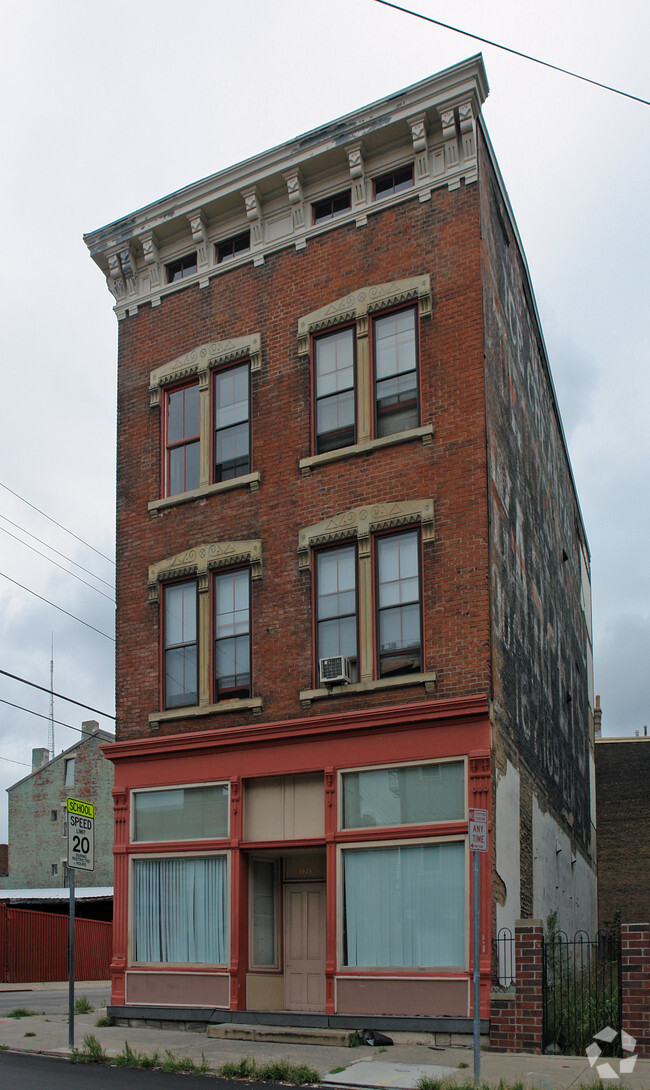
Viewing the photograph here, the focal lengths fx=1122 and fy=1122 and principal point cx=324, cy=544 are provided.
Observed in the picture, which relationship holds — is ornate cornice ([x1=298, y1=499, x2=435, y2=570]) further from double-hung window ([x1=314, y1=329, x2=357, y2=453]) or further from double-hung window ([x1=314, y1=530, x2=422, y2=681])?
double-hung window ([x1=314, y1=329, x2=357, y2=453])

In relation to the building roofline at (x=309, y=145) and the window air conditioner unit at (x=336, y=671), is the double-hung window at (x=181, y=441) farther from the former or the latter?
the window air conditioner unit at (x=336, y=671)

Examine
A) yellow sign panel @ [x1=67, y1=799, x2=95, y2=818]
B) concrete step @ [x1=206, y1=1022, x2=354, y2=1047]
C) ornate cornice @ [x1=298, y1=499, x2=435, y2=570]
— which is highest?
ornate cornice @ [x1=298, y1=499, x2=435, y2=570]

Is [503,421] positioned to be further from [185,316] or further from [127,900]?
[127,900]

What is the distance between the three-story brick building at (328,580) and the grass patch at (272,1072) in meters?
2.97

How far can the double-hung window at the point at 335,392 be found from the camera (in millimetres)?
18469

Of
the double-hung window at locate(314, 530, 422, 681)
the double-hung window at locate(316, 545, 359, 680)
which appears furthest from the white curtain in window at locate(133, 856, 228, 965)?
the double-hung window at locate(314, 530, 422, 681)

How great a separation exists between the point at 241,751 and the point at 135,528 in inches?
193

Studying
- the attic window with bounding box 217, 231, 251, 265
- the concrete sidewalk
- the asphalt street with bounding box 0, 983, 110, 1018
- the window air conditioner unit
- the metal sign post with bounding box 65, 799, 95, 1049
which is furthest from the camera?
the asphalt street with bounding box 0, 983, 110, 1018

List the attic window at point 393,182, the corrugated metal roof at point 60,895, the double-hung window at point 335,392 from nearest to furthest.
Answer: the double-hung window at point 335,392 → the attic window at point 393,182 → the corrugated metal roof at point 60,895

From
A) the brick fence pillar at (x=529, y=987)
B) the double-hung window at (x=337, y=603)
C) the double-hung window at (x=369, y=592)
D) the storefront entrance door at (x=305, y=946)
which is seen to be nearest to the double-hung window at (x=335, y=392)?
the double-hung window at (x=369, y=592)

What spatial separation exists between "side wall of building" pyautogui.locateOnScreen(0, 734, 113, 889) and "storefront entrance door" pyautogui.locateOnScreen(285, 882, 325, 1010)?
128 ft

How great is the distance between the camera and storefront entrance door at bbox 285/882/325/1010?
1775cm

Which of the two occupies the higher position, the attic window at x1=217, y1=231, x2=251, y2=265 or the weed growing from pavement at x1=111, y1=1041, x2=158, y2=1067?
the attic window at x1=217, y1=231, x2=251, y2=265

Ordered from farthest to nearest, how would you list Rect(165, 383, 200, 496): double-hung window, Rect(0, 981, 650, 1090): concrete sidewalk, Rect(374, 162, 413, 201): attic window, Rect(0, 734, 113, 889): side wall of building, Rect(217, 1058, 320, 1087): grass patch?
Rect(0, 734, 113, 889): side wall of building, Rect(165, 383, 200, 496): double-hung window, Rect(374, 162, 413, 201): attic window, Rect(217, 1058, 320, 1087): grass patch, Rect(0, 981, 650, 1090): concrete sidewalk
